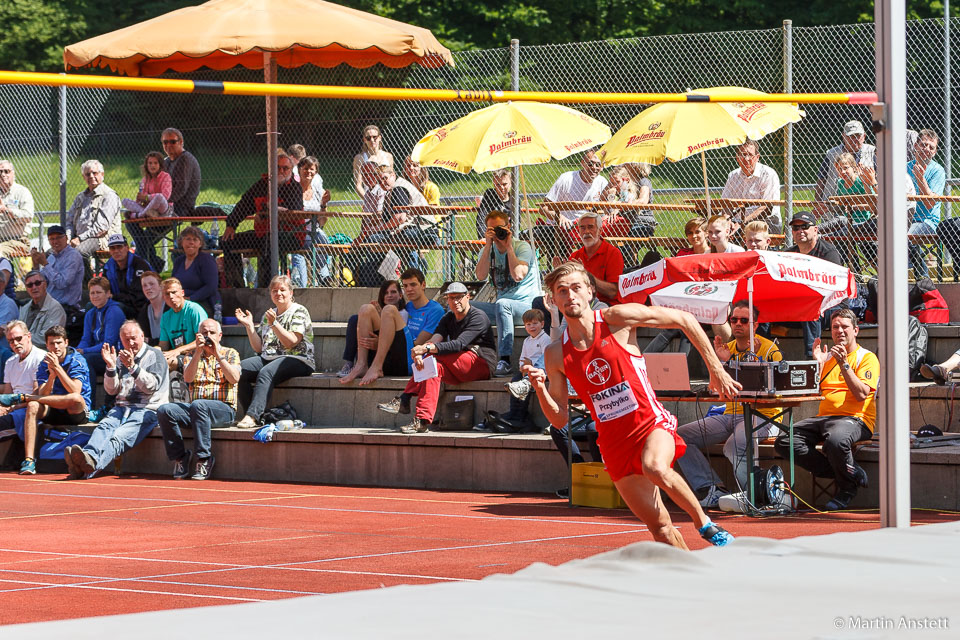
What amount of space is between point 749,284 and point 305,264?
267 inches

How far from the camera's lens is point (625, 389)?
7809 mm

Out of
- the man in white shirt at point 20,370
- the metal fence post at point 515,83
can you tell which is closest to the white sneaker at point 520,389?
the metal fence post at point 515,83

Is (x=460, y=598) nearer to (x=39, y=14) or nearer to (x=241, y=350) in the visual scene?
(x=241, y=350)

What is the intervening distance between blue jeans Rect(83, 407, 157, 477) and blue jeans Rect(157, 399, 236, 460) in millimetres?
298

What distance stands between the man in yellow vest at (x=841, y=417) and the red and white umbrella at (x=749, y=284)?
0.95 ft

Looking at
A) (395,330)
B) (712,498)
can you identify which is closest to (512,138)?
(395,330)

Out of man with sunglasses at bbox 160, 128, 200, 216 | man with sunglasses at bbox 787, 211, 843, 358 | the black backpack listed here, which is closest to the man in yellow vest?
man with sunglasses at bbox 787, 211, 843, 358

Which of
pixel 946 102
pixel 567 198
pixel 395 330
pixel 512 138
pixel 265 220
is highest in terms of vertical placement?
pixel 946 102

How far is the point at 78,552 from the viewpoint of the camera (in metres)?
9.45

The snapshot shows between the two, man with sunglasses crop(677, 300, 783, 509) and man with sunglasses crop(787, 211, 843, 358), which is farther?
man with sunglasses crop(787, 211, 843, 358)

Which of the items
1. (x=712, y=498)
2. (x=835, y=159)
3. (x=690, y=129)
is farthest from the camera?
Answer: (x=835, y=159)

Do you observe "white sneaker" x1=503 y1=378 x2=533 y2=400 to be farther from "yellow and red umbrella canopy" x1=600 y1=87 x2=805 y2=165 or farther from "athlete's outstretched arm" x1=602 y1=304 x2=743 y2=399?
"athlete's outstretched arm" x1=602 y1=304 x2=743 y2=399

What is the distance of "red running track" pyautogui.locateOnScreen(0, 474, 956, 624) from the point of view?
7.81 metres

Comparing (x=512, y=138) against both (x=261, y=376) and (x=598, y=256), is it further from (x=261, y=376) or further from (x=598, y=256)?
(x=261, y=376)
